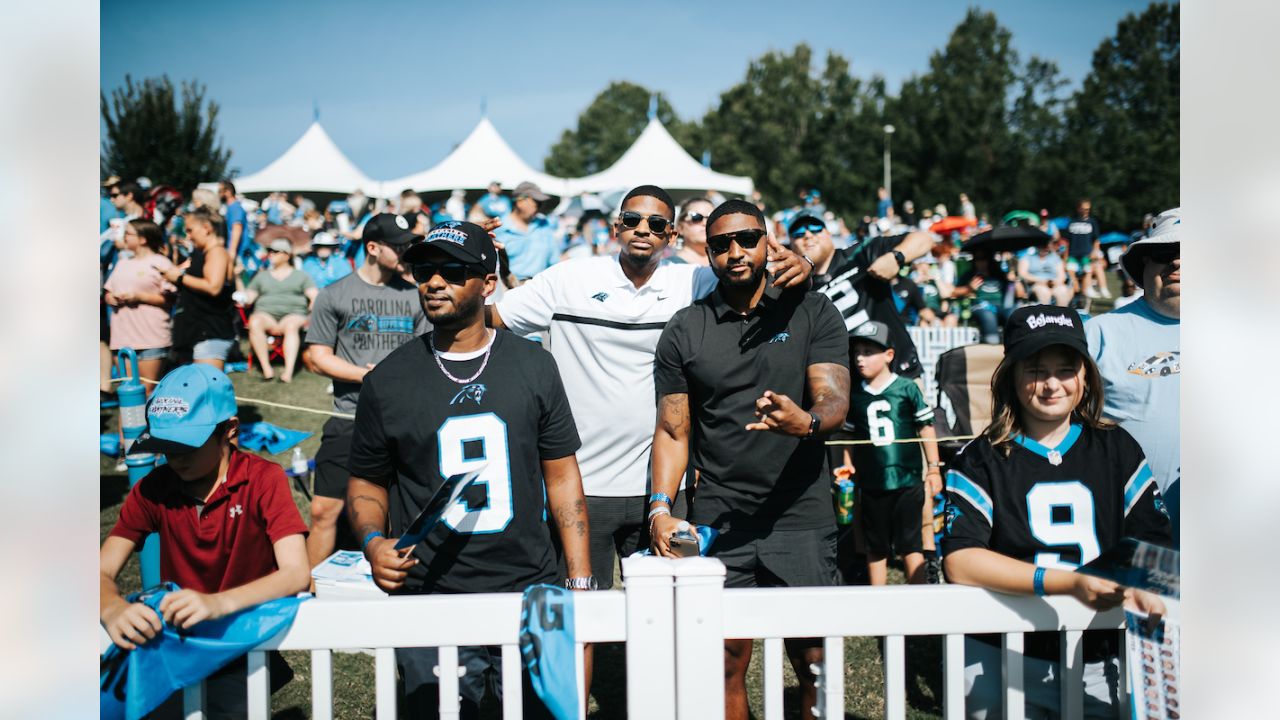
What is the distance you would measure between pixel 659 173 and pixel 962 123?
42634 millimetres

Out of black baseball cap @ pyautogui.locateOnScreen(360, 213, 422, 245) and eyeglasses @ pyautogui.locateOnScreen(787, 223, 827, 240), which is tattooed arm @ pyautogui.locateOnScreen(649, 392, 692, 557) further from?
black baseball cap @ pyautogui.locateOnScreen(360, 213, 422, 245)

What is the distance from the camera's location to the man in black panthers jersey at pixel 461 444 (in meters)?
2.75

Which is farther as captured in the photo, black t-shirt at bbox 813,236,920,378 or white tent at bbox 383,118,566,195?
white tent at bbox 383,118,566,195

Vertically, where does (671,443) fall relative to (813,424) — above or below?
below

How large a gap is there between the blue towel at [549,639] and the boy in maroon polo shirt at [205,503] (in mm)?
988

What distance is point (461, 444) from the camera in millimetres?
2750

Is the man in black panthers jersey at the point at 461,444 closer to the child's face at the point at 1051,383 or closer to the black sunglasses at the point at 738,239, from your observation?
the black sunglasses at the point at 738,239

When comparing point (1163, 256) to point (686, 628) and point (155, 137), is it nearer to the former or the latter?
point (686, 628)

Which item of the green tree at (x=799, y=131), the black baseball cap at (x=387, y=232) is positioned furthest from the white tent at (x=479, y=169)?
the green tree at (x=799, y=131)

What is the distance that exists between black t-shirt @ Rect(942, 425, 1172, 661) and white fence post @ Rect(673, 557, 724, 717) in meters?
0.79

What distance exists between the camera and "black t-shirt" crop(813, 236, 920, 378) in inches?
196

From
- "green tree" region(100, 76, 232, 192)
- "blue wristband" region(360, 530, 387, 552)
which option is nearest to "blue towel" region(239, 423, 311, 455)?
"blue wristband" region(360, 530, 387, 552)

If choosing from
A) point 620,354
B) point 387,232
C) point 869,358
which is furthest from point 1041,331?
point 387,232
